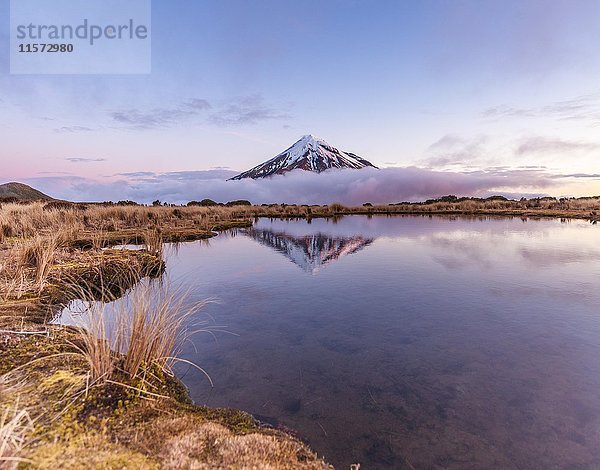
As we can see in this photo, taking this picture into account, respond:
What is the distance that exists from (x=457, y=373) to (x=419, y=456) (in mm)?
2065

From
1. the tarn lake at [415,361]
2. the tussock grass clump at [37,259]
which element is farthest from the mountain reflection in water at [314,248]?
the tussock grass clump at [37,259]

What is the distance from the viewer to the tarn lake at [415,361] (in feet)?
12.8

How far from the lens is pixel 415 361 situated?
5.77 meters

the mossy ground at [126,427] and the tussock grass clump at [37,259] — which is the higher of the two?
the tussock grass clump at [37,259]

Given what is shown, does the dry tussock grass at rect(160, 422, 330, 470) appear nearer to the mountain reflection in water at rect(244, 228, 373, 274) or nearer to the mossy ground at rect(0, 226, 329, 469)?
the mossy ground at rect(0, 226, 329, 469)

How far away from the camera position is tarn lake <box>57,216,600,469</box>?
3.90 metres

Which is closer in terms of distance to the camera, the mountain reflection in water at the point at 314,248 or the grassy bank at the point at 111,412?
the grassy bank at the point at 111,412

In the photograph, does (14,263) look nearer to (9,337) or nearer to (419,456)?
(9,337)

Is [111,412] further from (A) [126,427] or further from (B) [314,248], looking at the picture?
(B) [314,248]

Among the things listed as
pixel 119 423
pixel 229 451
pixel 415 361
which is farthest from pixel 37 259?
pixel 415 361

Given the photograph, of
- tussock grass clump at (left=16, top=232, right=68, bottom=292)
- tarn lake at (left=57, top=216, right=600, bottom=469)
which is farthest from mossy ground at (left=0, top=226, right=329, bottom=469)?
tussock grass clump at (left=16, top=232, right=68, bottom=292)

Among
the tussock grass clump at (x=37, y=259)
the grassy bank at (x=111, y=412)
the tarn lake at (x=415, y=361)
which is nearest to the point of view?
the grassy bank at (x=111, y=412)

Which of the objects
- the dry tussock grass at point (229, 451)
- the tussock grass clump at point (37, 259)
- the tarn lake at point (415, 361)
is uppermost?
the tussock grass clump at point (37, 259)

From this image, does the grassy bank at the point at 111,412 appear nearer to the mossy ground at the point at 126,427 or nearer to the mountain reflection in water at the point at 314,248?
the mossy ground at the point at 126,427
